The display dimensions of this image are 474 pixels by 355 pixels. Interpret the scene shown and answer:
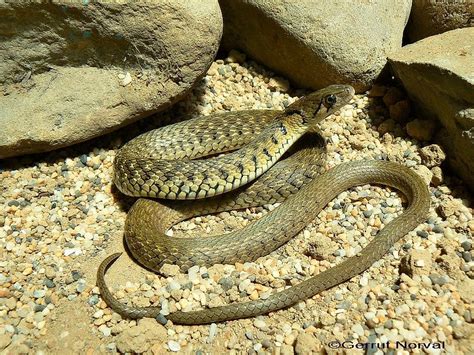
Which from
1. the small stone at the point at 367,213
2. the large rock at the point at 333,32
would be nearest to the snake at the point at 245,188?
the small stone at the point at 367,213

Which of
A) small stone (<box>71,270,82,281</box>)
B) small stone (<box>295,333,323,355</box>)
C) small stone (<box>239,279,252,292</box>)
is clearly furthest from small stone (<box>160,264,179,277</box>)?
small stone (<box>295,333,323,355</box>)

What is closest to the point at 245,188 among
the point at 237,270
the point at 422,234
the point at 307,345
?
the point at 237,270

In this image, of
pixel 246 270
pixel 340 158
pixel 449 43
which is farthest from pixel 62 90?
pixel 449 43

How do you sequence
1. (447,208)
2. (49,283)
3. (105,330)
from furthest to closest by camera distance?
(447,208) → (49,283) → (105,330)

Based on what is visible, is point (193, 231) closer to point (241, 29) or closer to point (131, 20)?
point (131, 20)

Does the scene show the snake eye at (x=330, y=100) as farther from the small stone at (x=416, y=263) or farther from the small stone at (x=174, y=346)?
the small stone at (x=174, y=346)

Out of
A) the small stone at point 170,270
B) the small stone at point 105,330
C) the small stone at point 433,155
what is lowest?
the small stone at point 105,330

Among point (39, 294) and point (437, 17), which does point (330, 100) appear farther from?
point (39, 294)
